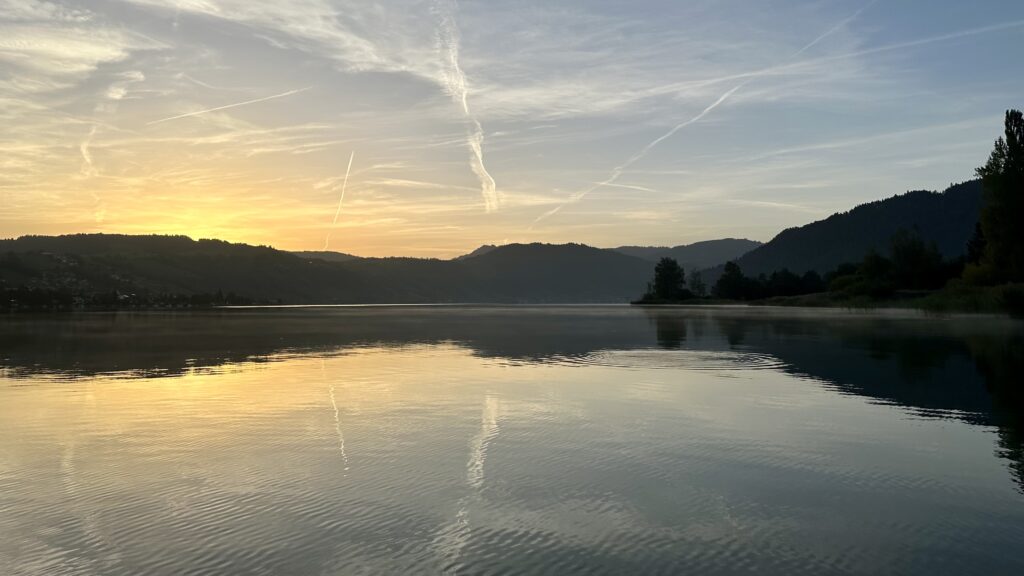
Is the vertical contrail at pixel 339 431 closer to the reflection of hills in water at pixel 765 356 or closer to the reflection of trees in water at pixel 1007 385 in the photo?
the reflection of hills in water at pixel 765 356

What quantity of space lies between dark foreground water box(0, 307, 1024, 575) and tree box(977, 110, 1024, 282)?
7718 centimetres

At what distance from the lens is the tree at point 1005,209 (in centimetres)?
9575

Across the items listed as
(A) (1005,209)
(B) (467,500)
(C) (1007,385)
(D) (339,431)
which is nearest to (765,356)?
(C) (1007,385)

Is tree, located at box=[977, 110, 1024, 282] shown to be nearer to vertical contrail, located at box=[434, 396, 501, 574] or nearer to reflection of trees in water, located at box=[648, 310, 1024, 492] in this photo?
reflection of trees in water, located at box=[648, 310, 1024, 492]

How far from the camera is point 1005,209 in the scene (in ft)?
317

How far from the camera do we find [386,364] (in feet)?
138

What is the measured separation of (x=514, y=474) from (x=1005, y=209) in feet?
355

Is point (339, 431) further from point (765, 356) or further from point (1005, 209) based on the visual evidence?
point (1005, 209)

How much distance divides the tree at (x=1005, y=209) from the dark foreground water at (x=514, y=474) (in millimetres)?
77183

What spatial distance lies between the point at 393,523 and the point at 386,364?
3044cm

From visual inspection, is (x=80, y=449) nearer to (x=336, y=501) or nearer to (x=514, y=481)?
(x=336, y=501)

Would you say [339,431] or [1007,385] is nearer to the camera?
[339,431]

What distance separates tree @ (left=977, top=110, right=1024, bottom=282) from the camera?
9575 centimetres

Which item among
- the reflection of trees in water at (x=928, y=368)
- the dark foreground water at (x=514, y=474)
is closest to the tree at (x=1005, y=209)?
the reflection of trees in water at (x=928, y=368)
